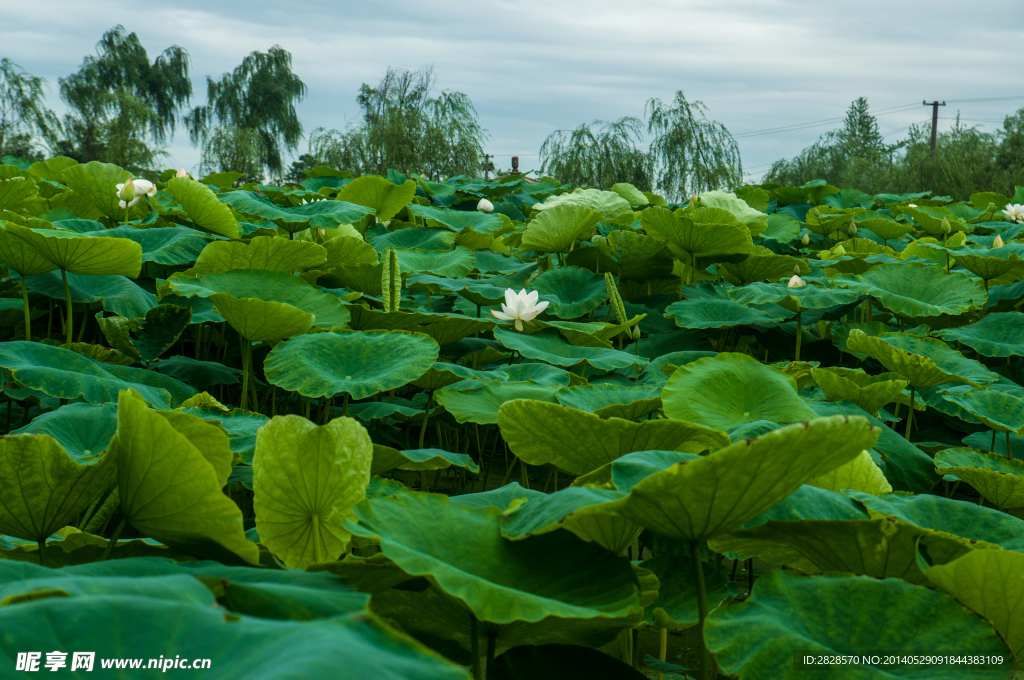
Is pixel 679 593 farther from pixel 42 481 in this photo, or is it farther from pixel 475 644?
pixel 42 481

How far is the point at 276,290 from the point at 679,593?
1252 mm

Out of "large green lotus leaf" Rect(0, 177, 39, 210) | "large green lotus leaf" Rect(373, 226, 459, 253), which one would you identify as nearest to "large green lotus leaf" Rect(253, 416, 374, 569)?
"large green lotus leaf" Rect(373, 226, 459, 253)

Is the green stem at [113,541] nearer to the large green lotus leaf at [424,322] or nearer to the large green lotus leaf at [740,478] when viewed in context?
the large green lotus leaf at [740,478]

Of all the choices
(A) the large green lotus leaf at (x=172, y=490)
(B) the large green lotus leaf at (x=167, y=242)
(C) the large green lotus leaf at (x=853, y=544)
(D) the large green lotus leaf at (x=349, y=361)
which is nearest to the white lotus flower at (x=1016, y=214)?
(D) the large green lotus leaf at (x=349, y=361)

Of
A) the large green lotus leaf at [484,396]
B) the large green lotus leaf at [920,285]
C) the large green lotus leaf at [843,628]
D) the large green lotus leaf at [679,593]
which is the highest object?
the large green lotus leaf at [920,285]

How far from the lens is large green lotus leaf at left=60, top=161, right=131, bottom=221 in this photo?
2.57 m

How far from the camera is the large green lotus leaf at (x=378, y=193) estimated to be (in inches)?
116

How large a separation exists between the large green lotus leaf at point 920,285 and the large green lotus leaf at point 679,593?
1.56 meters

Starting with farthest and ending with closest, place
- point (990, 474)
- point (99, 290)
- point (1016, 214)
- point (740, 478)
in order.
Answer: point (1016, 214), point (99, 290), point (990, 474), point (740, 478)

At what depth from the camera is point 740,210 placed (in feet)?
9.73

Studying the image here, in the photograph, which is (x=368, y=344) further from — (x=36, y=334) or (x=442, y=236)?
(x=36, y=334)

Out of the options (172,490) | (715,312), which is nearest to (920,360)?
(715,312)

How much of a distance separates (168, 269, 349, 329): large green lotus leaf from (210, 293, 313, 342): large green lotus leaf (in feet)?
0.41

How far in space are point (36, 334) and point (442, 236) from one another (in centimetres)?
136
